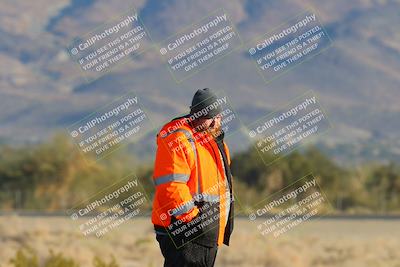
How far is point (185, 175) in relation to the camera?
6703 mm

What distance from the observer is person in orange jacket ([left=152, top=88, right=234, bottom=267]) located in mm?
6691

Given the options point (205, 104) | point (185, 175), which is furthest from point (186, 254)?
point (205, 104)

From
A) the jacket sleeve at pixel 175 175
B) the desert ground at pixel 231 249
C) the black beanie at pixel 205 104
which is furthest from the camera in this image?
the desert ground at pixel 231 249

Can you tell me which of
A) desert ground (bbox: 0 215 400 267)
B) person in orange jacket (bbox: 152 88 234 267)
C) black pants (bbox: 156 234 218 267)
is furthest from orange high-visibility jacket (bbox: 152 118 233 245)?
desert ground (bbox: 0 215 400 267)

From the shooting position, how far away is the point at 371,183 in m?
45.3

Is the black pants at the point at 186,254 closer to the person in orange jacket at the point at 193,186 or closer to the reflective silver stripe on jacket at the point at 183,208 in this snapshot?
the person in orange jacket at the point at 193,186

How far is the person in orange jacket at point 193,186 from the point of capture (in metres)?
6.69

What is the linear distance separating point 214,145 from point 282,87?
135 metres

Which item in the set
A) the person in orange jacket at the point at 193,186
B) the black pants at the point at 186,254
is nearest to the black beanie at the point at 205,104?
the person in orange jacket at the point at 193,186

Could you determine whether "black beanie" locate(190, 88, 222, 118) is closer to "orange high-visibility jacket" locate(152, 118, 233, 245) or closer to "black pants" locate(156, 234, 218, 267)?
"orange high-visibility jacket" locate(152, 118, 233, 245)

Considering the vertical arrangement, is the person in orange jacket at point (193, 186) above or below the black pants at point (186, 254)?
above

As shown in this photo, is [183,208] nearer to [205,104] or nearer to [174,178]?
[174,178]

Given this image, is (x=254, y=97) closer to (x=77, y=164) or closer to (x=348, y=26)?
(x=348, y=26)

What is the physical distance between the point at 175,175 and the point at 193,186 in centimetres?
21
